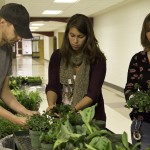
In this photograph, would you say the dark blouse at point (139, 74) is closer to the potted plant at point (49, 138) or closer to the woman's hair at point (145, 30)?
the woman's hair at point (145, 30)

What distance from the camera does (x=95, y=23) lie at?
1241 cm

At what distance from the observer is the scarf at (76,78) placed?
7.01 ft

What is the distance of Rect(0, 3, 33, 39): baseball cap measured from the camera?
1.63 metres

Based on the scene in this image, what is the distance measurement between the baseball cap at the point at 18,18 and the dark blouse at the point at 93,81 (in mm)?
610

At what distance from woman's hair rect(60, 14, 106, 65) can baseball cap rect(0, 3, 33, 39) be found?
1.56 feet

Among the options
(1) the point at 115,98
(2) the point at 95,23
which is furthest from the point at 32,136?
(2) the point at 95,23

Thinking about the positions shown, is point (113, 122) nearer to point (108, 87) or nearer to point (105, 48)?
point (108, 87)

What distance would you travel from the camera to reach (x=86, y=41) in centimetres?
213

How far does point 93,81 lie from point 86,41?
27cm

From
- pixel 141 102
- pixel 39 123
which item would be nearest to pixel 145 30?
pixel 141 102

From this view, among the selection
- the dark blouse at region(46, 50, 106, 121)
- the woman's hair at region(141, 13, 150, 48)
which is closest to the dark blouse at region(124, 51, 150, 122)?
the woman's hair at region(141, 13, 150, 48)

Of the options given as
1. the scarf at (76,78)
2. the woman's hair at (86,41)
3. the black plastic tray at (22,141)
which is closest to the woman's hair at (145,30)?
the woman's hair at (86,41)

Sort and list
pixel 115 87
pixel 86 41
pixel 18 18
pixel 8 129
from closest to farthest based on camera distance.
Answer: pixel 18 18 → pixel 8 129 → pixel 86 41 → pixel 115 87

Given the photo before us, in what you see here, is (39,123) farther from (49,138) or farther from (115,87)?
(115,87)
